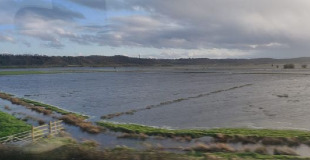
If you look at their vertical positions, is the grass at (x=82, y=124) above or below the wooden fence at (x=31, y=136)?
below

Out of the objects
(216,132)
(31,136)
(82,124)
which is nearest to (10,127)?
(82,124)

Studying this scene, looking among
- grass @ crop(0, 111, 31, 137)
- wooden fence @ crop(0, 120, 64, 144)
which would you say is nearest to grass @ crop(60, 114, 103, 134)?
wooden fence @ crop(0, 120, 64, 144)

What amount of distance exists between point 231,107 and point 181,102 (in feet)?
30.1

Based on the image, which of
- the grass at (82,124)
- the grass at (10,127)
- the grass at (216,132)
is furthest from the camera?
the grass at (82,124)

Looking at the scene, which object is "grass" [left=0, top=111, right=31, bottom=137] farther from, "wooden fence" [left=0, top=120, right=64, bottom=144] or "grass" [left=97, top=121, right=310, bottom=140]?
"grass" [left=97, top=121, right=310, bottom=140]

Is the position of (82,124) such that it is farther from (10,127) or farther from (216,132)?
(216,132)

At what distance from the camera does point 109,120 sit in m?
41.1

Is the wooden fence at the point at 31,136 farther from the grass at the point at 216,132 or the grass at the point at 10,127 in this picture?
the grass at the point at 216,132

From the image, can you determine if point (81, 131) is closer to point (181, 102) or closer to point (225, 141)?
point (225, 141)

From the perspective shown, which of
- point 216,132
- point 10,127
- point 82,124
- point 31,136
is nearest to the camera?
point 31,136

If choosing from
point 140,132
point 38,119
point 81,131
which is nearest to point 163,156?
point 140,132

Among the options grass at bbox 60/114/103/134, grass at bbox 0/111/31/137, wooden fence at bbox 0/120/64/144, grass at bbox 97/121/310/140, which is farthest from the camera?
grass at bbox 60/114/103/134

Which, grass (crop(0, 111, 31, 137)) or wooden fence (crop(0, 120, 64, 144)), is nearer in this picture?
wooden fence (crop(0, 120, 64, 144))

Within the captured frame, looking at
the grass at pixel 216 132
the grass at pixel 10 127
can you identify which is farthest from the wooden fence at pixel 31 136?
the grass at pixel 216 132
